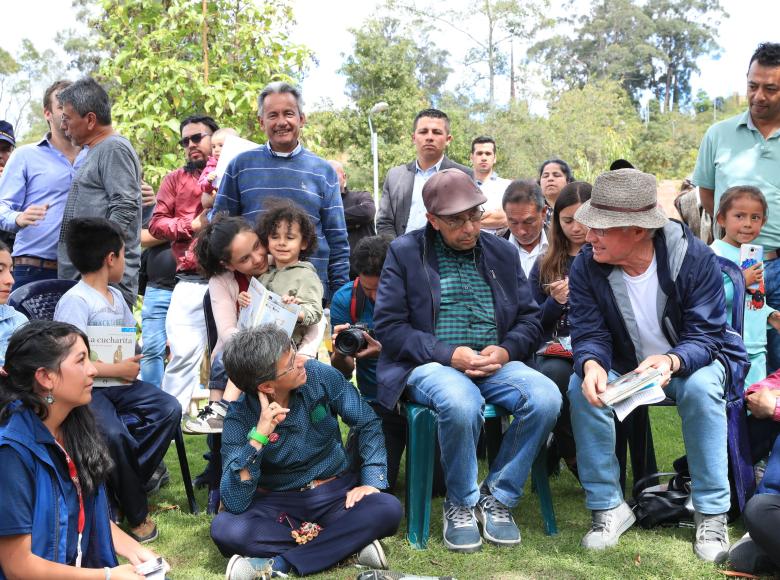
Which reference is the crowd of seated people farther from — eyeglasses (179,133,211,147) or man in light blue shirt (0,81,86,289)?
eyeglasses (179,133,211,147)

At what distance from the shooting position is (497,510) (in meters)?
3.77

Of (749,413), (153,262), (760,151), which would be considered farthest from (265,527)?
(760,151)

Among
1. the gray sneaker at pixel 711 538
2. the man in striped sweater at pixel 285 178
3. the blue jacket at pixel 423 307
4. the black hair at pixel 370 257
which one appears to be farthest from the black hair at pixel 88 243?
the gray sneaker at pixel 711 538

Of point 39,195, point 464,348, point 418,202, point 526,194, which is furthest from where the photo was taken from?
point 418,202

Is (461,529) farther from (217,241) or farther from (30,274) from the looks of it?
(30,274)

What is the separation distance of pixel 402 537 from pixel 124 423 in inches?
57.7

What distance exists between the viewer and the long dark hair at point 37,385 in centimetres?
288

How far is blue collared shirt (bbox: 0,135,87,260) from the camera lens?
4.92 m

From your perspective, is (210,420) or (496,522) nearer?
(496,522)

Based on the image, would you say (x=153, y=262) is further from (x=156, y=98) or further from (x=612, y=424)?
(x=612, y=424)

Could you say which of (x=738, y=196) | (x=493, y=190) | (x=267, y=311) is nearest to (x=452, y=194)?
(x=267, y=311)

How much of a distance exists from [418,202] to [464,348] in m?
2.41

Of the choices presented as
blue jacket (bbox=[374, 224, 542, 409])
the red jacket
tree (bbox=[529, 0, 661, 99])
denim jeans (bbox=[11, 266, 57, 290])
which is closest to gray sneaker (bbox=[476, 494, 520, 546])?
blue jacket (bbox=[374, 224, 542, 409])

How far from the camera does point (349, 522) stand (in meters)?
3.46
